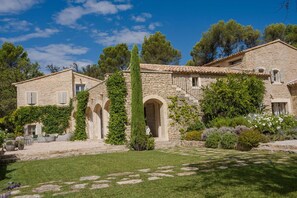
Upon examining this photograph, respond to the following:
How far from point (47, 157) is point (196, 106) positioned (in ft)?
28.6

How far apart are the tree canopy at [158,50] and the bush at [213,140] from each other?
21.5 m

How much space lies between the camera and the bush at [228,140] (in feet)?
37.4

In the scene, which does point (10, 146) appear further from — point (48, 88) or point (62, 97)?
point (48, 88)

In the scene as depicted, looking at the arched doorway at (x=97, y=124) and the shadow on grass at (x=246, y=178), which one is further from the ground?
the arched doorway at (x=97, y=124)

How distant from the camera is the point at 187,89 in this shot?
17.8 meters

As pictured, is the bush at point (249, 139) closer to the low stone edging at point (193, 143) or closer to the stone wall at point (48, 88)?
the low stone edging at point (193, 143)

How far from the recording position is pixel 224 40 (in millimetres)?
31328

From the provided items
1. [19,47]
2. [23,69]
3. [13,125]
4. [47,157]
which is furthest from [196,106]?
[19,47]

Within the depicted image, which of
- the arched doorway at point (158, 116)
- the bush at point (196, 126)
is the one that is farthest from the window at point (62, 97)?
the bush at point (196, 126)

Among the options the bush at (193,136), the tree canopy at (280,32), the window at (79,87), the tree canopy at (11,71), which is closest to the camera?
the bush at (193,136)

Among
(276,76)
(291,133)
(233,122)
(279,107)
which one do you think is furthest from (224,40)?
(291,133)

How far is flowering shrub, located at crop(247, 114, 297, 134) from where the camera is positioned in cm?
1248

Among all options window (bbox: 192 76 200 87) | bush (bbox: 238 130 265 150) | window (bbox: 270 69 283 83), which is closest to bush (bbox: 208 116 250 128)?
bush (bbox: 238 130 265 150)

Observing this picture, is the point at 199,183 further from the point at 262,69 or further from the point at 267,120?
the point at 262,69
